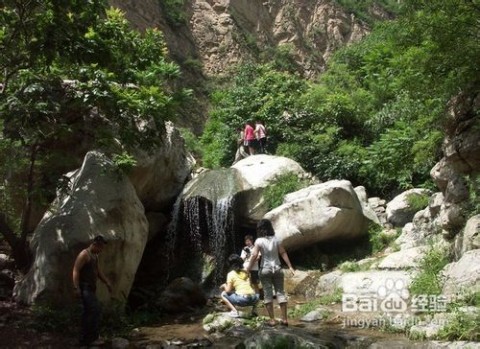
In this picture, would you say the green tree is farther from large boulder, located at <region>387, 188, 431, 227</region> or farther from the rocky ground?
large boulder, located at <region>387, 188, 431, 227</region>

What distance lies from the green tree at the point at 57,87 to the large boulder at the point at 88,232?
0.44 metres

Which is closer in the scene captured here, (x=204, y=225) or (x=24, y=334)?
(x=24, y=334)

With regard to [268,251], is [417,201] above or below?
above

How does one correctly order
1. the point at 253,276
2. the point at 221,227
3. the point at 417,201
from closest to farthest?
the point at 253,276, the point at 417,201, the point at 221,227

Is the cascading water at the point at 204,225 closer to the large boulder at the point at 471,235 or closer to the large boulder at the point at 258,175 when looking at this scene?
the large boulder at the point at 258,175

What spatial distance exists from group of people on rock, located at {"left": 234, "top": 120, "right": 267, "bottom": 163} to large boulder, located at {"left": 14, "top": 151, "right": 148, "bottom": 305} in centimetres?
748


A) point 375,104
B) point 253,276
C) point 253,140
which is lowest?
point 253,276

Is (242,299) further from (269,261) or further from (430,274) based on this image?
(430,274)

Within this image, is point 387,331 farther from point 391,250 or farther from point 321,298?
point 391,250

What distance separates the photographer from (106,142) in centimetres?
891

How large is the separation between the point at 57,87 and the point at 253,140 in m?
9.50

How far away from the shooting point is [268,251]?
726cm

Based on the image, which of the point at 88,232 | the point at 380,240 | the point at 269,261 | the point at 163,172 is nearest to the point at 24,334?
the point at 88,232

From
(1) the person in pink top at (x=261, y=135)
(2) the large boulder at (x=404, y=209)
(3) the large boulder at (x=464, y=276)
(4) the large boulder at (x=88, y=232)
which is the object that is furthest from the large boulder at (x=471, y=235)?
(1) the person in pink top at (x=261, y=135)
